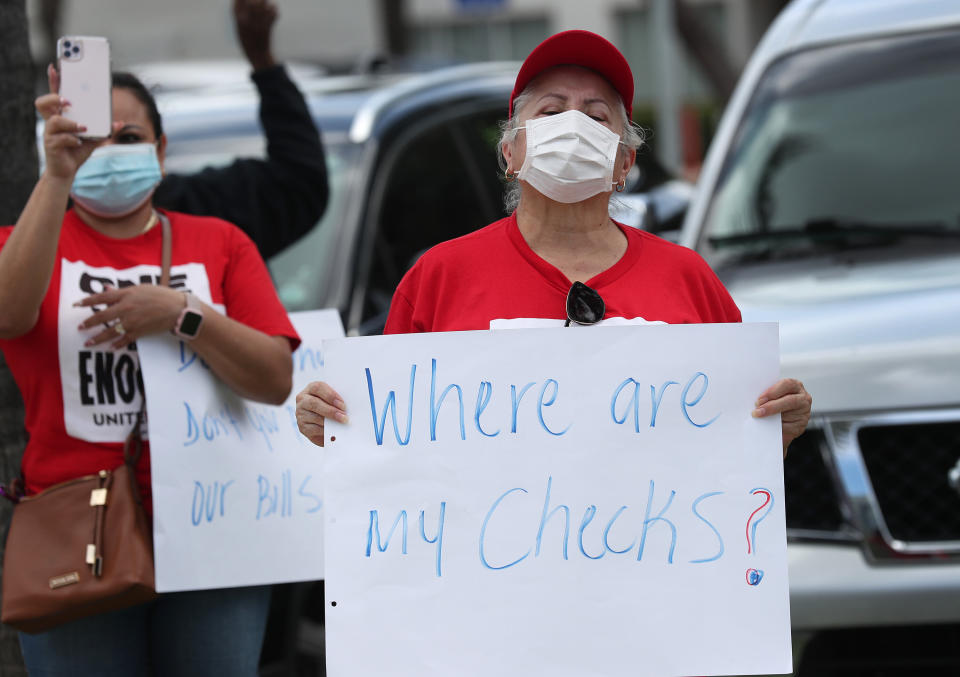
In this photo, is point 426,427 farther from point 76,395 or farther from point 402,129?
point 402,129

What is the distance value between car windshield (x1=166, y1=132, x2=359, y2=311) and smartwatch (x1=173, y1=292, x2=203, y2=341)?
4.22 ft

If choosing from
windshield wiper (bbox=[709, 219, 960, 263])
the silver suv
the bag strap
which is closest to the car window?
the silver suv

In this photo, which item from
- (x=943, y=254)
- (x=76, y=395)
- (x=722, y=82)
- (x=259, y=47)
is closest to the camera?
(x=76, y=395)

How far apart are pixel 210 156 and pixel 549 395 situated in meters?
2.68

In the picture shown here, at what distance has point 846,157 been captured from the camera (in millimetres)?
4785

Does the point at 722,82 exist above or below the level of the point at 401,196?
above

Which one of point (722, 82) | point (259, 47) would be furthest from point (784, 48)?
point (722, 82)

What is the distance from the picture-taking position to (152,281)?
3.05 m

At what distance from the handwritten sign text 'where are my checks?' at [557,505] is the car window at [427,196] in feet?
6.15

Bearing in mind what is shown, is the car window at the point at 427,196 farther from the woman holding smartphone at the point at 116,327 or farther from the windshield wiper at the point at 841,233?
the woman holding smartphone at the point at 116,327

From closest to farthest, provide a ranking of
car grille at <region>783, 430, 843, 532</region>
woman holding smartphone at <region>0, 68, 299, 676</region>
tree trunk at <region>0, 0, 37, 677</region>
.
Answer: woman holding smartphone at <region>0, 68, 299, 676</region>
tree trunk at <region>0, 0, 37, 677</region>
car grille at <region>783, 430, 843, 532</region>

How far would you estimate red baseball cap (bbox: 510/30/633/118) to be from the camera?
2.58 meters

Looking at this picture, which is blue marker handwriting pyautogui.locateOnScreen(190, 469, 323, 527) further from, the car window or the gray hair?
the car window

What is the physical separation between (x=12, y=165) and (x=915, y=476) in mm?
2504
